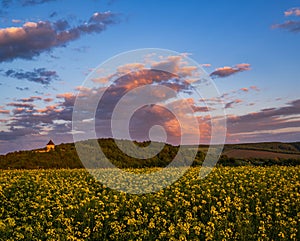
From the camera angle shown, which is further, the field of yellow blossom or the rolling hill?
the rolling hill

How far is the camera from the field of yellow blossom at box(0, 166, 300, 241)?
1335cm

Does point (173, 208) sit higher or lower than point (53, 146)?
lower

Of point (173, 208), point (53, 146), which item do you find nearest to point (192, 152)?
point (53, 146)

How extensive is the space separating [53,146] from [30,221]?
39.6 meters

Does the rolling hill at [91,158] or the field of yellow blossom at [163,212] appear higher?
the rolling hill at [91,158]

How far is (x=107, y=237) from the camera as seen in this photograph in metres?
14.4

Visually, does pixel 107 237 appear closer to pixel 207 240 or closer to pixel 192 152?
pixel 207 240

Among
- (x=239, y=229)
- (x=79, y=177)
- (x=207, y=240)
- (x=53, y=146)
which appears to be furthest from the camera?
(x=53, y=146)

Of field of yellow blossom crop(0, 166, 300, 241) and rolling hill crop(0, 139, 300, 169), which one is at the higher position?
rolling hill crop(0, 139, 300, 169)

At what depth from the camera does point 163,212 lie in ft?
49.8

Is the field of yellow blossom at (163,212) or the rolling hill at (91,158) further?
the rolling hill at (91,158)

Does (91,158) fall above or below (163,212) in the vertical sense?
above

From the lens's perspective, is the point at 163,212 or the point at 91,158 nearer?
the point at 163,212

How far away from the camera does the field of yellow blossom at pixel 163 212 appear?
13352mm
